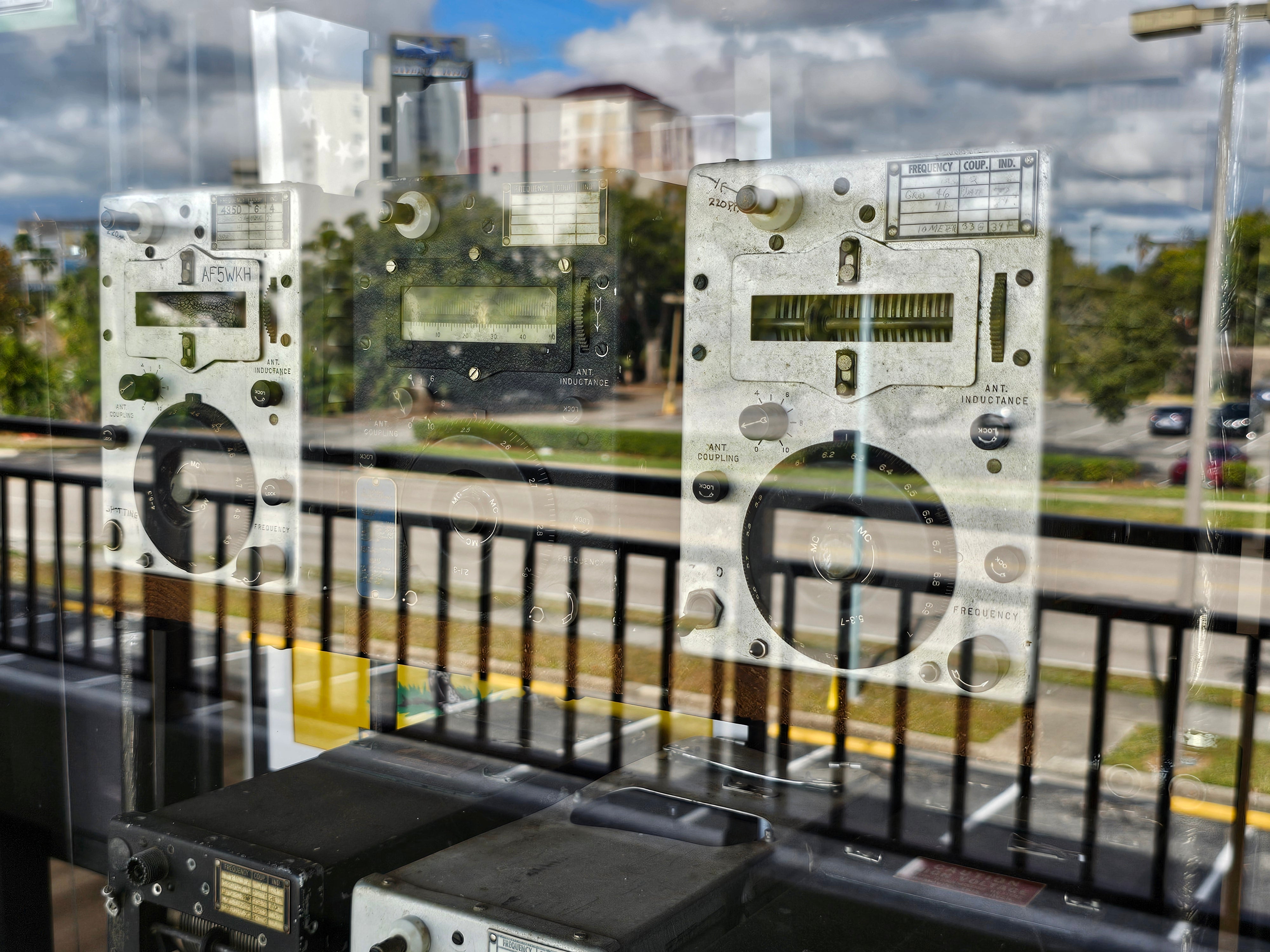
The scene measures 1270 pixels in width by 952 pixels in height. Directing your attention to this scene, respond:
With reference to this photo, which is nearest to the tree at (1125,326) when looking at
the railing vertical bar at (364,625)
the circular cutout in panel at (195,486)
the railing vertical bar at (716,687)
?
the railing vertical bar at (716,687)

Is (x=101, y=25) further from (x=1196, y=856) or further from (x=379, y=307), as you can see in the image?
(x=1196, y=856)

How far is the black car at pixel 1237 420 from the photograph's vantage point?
95 centimetres

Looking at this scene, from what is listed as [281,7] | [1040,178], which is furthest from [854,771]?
[281,7]

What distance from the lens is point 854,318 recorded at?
0.95 m

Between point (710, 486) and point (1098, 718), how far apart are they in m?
0.38

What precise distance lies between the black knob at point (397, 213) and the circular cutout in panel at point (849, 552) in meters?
0.46

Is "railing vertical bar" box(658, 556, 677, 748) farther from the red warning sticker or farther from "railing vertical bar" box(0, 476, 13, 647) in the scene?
"railing vertical bar" box(0, 476, 13, 647)

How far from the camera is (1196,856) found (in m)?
1.08

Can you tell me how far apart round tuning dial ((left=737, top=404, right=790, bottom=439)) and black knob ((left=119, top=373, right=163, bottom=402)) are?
0.73 m

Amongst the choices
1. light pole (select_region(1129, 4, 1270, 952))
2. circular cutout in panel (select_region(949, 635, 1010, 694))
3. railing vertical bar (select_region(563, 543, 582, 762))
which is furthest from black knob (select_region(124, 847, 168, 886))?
light pole (select_region(1129, 4, 1270, 952))

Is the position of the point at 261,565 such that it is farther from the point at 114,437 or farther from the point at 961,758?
the point at 961,758

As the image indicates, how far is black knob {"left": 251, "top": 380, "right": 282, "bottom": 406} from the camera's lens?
4.20ft

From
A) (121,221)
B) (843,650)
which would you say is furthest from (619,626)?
(121,221)

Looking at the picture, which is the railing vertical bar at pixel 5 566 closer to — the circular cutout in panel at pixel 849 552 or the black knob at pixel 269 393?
the black knob at pixel 269 393
